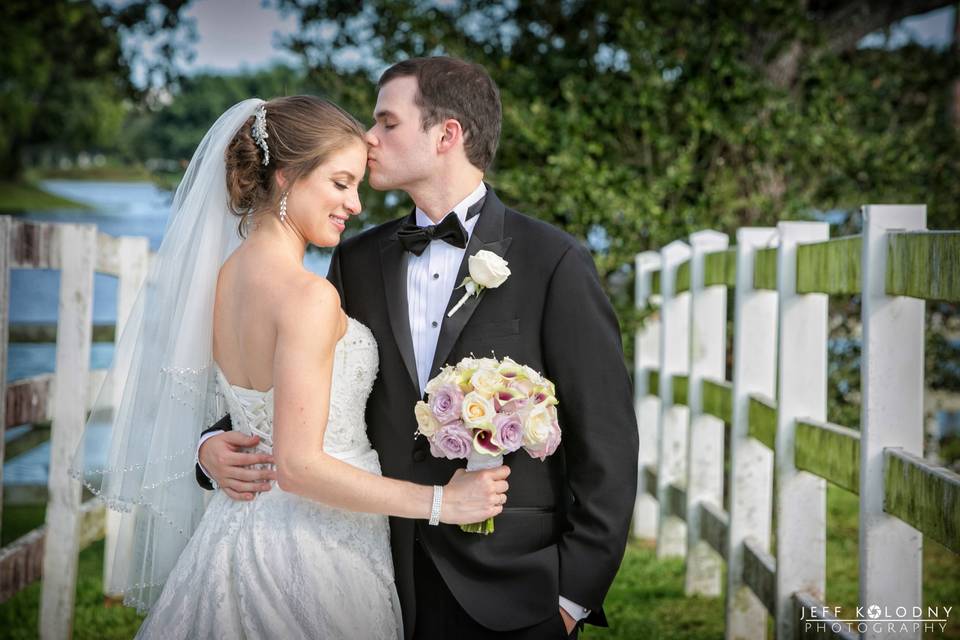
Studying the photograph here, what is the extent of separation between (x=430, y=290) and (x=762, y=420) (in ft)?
7.28

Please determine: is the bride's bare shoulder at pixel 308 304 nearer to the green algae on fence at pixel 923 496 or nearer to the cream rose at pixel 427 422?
the cream rose at pixel 427 422

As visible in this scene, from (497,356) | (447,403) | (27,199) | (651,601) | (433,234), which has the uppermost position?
(27,199)

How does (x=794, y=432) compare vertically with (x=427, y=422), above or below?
below

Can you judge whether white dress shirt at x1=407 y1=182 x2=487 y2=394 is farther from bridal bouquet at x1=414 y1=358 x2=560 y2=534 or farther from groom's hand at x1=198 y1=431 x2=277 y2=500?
groom's hand at x1=198 y1=431 x2=277 y2=500

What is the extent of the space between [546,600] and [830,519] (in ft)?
19.1

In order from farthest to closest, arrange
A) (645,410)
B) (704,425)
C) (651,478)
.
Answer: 1. (645,410)
2. (651,478)
3. (704,425)

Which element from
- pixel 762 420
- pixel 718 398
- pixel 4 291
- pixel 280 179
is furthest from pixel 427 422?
pixel 718 398

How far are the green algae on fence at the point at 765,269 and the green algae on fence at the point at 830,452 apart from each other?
78cm

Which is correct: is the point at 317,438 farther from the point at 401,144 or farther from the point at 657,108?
the point at 657,108

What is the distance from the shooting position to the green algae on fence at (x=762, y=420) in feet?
15.6

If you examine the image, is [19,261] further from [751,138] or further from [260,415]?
[751,138]

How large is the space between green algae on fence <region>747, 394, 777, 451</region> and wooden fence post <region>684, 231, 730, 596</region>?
1067 mm

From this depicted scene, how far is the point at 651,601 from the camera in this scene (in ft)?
20.1

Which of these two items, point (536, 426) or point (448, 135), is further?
point (448, 135)
